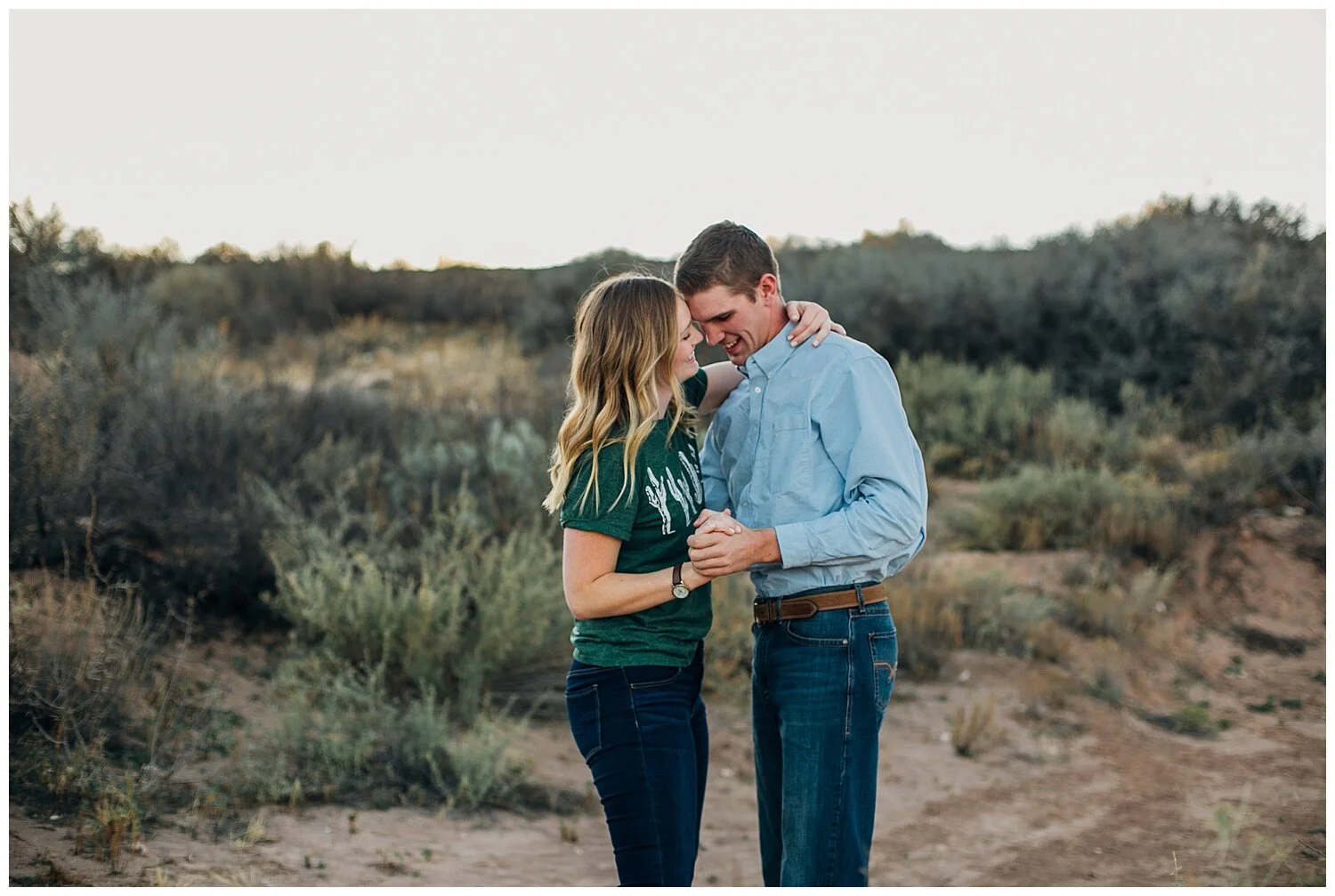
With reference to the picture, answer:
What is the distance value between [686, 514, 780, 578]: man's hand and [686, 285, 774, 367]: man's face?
504 mm

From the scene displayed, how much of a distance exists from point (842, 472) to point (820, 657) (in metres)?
0.46

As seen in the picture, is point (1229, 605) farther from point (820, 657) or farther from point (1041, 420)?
point (820, 657)

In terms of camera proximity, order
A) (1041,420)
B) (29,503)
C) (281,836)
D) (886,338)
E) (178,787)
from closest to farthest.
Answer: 1. (281,836)
2. (178,787)
3. (29,503)
4. (1041,420)
5. (886,338)

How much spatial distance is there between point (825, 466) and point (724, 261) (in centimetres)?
58

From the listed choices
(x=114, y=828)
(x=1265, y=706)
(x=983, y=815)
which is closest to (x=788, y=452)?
(x=114, y=828)

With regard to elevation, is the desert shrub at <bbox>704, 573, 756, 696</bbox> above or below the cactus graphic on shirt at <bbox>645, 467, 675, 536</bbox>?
below

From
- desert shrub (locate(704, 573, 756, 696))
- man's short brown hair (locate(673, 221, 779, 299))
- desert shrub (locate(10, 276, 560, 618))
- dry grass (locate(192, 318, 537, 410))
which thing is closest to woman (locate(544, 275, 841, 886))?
man's short brown hair (locate(673, 221, 779, 299))

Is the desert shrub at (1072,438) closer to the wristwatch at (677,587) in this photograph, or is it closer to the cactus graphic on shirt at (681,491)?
the cactus graphic on shirt at (681,491)

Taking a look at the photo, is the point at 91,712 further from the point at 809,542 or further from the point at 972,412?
the point at 972,412

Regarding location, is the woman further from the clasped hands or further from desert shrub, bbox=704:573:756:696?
desert shrub, bbox=704:573:756:696

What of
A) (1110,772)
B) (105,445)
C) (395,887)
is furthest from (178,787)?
(1110,772)

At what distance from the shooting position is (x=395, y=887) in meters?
4.37

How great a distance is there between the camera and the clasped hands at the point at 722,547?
8.27ft

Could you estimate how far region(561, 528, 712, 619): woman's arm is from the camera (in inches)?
101
